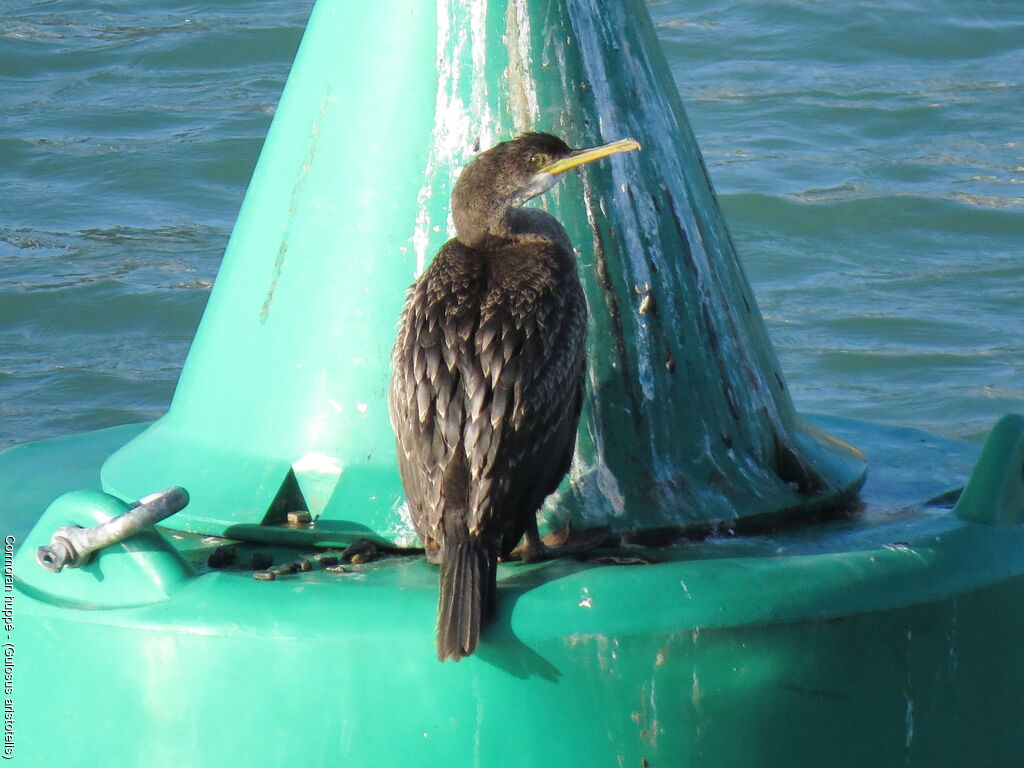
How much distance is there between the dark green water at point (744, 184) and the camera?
8.38 meters

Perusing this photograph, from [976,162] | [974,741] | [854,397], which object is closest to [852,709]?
[974,741]

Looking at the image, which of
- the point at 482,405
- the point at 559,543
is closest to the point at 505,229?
the point at 482,405

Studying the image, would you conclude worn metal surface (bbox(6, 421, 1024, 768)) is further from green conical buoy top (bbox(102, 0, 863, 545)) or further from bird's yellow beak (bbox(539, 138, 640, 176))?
bird's yellow beak (bbox(539, 138, 640, 176))

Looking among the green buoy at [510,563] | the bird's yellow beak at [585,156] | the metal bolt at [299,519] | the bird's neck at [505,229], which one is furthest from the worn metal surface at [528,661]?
the bird's yellow beak at [585,156]

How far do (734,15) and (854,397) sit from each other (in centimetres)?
484

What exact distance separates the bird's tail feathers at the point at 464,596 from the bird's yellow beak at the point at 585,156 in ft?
2.87

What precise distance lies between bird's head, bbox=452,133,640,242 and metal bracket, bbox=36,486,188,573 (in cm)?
85

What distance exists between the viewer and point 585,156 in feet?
11.6

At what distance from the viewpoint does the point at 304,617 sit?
3119 mm

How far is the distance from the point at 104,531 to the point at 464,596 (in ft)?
2.31

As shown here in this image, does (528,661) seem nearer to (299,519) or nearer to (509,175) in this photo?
(299,519)

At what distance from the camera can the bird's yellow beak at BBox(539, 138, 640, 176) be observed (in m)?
3.52

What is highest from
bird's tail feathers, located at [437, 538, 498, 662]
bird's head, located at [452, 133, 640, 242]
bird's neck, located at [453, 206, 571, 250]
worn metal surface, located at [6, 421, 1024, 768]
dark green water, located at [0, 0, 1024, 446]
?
bird's head, located at [452, 133, 640, 242]

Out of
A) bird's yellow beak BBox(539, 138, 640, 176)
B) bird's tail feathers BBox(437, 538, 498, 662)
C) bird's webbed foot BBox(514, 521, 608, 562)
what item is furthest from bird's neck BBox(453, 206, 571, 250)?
bird's tail feathers BBox(437, 538, 498, 662)
